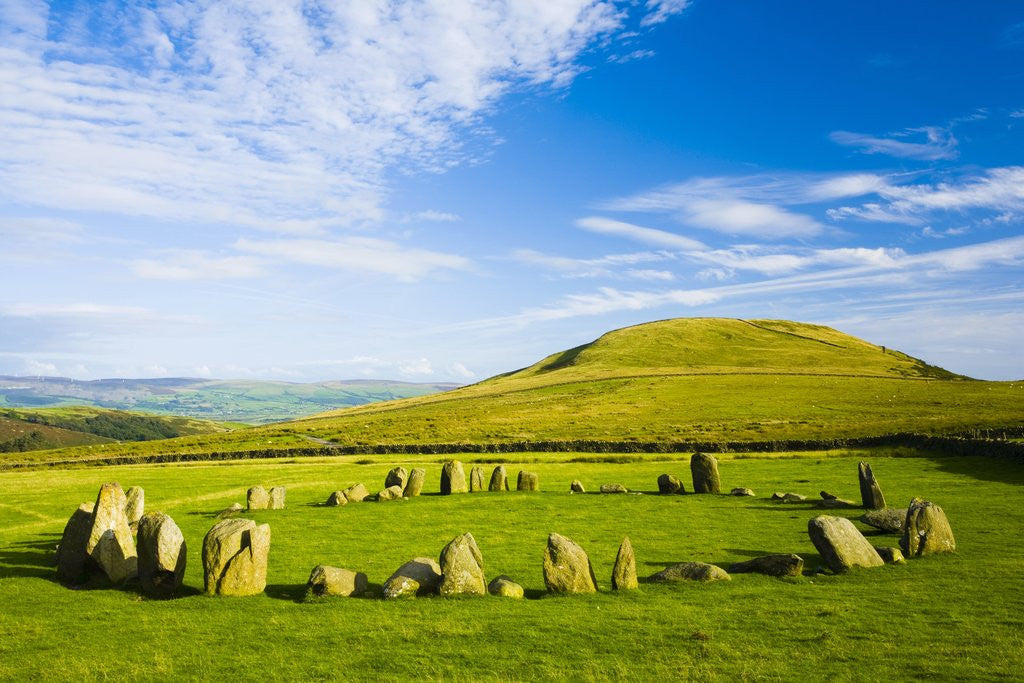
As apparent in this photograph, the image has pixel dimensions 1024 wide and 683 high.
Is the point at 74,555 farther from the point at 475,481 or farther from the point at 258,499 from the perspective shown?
→ the point at 475,481

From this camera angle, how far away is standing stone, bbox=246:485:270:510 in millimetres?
34438

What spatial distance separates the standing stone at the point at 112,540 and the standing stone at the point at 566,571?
42.6 ft

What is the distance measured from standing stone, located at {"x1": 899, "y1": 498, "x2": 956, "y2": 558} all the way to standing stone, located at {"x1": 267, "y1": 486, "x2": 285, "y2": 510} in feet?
93.8

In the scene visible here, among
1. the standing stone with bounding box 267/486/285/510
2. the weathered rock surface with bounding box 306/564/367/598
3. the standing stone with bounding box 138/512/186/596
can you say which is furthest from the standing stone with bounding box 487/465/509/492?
the standing stone with bounding box 138/512/186/596

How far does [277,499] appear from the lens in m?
35.2

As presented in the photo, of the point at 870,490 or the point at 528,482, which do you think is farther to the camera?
the point at 528,482

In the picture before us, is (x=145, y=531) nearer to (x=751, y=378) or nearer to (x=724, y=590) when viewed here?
(x=724, y=590)

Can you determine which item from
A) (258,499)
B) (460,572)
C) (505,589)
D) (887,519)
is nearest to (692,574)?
(505,589)

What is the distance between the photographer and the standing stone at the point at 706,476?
3828 cm

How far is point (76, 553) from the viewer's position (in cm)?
2133

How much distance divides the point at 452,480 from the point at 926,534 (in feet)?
84.4

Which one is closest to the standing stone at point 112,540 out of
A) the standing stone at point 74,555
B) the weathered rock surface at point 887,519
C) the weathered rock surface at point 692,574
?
the standing stone at point 74,555

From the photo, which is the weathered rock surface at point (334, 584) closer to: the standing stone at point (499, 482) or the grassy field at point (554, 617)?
the grassy field at point (554, 617)

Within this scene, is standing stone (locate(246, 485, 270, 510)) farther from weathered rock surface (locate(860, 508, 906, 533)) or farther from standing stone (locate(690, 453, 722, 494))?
weathered rock surface (locate(860, 508, 906, 533))
